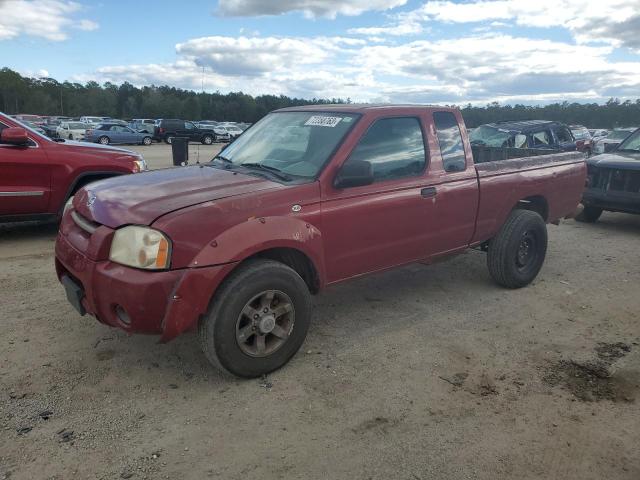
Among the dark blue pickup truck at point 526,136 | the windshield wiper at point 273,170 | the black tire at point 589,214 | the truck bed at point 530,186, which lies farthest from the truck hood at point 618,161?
the windshield wiper at point 273,170

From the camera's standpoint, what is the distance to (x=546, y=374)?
11.5ft

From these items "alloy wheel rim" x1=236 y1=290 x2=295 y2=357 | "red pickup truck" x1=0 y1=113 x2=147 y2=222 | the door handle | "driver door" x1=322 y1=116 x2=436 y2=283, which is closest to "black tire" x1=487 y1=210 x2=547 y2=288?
"driver door" x1=322 y1=116 x2=436 y2=283

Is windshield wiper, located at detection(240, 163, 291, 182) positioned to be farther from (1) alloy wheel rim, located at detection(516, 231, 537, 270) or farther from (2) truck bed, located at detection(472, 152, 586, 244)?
(1) alloy wheel rim, located at detection(516, 231, 537, 270)

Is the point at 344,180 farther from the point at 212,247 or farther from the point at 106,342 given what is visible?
the point at 106,342

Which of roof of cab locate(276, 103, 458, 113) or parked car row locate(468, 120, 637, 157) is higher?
roof of cab locate(276, 103, 458, 113)

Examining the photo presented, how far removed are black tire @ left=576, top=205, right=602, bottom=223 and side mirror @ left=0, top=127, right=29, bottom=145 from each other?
28.3 ft

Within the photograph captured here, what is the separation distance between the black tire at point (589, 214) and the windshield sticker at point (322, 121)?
651 cm

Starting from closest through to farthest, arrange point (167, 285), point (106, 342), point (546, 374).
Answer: point (167, 285) → point (546, 374) → point (106, 342)

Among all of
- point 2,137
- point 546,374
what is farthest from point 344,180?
point 2,137

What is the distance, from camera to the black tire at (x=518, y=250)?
4.99 metres

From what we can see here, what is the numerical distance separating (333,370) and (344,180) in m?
1.34

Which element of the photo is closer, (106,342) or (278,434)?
(278,434)

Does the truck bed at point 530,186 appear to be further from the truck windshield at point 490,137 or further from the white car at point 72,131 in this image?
the white car at point 72,131

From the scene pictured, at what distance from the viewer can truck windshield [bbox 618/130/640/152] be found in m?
8.88
